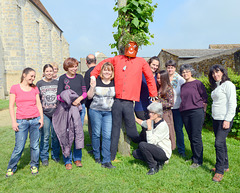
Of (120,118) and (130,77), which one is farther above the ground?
(130,77)

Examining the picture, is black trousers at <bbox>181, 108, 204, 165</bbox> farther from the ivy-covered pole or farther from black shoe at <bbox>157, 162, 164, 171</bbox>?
the ivy-covered pole

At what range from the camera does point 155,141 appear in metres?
3.38

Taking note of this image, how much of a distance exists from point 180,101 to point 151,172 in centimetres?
160

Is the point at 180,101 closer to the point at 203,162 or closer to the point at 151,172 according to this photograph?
the point at 203,162

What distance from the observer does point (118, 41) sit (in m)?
4.21

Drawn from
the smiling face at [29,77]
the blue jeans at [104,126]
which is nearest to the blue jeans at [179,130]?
the blue jeans at [104,126]

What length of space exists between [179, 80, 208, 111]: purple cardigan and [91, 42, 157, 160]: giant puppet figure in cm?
58

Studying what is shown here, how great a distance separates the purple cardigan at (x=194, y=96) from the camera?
11.7 ft

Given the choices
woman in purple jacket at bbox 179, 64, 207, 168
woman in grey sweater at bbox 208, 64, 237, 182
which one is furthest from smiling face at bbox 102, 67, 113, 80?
woman in grey sweater at bbox 208, 64, 237, 182

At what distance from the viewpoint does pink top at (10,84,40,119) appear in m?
3.28

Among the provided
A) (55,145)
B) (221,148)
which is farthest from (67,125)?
(221,148)

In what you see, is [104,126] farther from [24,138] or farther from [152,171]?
[24,138]

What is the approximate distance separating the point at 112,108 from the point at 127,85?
0.54m

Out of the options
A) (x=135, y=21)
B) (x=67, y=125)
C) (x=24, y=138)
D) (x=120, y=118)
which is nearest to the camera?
(x=24, y=138)
